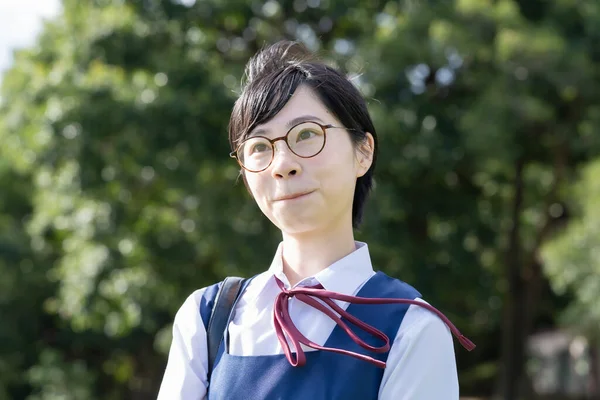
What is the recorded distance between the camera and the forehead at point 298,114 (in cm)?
150

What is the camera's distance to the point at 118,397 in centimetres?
1348

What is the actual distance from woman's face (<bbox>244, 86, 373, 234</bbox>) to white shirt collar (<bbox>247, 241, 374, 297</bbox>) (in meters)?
0.07

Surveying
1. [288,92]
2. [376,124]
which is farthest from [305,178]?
[376,124]

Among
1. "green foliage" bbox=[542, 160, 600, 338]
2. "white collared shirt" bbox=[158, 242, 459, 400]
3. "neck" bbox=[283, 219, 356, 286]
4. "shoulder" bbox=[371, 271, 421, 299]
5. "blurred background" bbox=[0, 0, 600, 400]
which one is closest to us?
"white collared shirt" bbox=[158, 242, 459, 400]

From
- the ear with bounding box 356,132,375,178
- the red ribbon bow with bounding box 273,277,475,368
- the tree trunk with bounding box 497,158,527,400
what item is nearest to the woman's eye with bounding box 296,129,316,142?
the ear with bounding box 356,132,375,178

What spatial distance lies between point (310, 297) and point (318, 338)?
0.23ft

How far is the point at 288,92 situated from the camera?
1.52m

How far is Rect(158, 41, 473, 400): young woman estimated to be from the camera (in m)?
1.36

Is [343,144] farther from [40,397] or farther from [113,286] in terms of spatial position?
[40,397]

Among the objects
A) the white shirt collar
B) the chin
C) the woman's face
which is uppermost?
the woman's face

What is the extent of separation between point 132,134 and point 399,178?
9.05ft

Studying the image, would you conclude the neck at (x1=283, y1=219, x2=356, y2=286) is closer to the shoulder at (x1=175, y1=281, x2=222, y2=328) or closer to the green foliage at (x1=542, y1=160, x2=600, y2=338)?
the shoulder at (x1=175, y1=281, x2=222, y2=328)

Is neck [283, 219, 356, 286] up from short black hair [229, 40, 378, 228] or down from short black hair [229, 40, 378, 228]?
down

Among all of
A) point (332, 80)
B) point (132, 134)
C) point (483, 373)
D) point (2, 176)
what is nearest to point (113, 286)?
point (132, 134)
